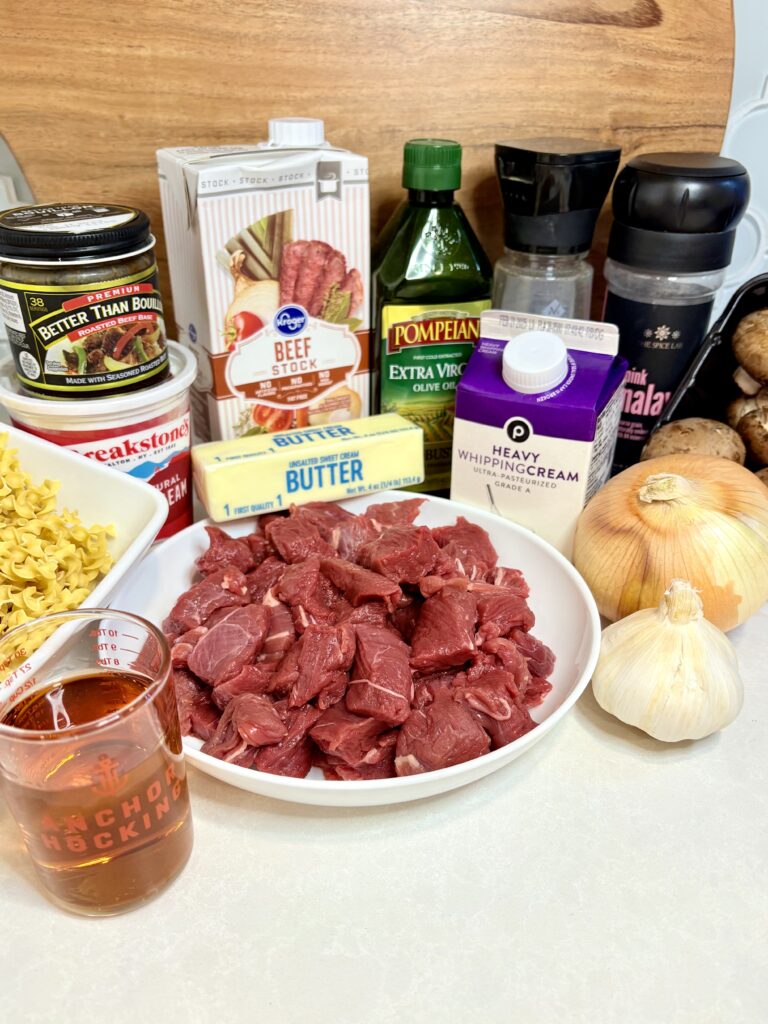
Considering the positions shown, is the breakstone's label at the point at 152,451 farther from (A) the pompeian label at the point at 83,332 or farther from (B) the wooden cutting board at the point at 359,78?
(B) the wooden cutting board at the point at 359,78

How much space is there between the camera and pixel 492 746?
0.87 meters

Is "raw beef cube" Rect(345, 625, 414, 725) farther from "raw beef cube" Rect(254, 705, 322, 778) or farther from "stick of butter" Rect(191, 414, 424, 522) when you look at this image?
"stick of butter" Rect(191, 414, 424, 522)

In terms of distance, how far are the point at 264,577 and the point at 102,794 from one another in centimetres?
42

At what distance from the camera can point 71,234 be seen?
3.06 ft

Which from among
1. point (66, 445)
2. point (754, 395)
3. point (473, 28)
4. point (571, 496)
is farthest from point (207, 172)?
point (754, 395)

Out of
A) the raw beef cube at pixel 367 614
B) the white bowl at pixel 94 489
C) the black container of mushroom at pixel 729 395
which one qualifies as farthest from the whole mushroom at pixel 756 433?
the white bowl at pixel 94 489

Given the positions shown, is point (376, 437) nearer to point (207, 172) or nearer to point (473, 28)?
point (207, 172)

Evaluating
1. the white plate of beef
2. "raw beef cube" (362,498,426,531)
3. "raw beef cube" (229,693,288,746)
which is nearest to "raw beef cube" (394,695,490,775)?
the white plate of beef

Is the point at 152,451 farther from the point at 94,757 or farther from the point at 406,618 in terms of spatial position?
the point at 94,757

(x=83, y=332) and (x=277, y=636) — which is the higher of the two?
(x=83, y=332)

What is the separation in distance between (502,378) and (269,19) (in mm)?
638

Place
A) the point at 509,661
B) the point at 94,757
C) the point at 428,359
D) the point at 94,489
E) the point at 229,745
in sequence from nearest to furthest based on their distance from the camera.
Result: the point at 94,757 → the point at 229,745 → the point at 509,661 → the point at 94,489 → the point at 428,359

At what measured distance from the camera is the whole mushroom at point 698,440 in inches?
48.0

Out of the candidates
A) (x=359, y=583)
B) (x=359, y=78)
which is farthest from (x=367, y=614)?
(x=359, y=78)
